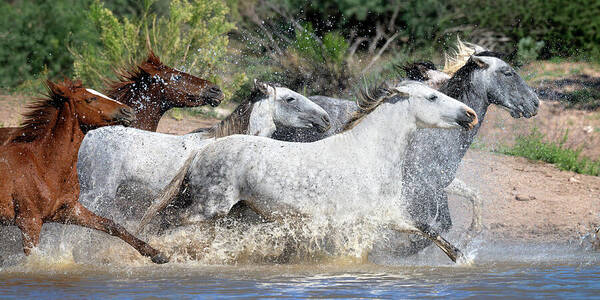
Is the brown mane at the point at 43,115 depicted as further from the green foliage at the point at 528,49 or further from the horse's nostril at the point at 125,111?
the green foliage at the point at 528,49

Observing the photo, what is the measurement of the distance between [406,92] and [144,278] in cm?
228

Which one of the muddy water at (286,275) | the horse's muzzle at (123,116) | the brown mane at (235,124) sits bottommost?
the muddy water at (286,275)

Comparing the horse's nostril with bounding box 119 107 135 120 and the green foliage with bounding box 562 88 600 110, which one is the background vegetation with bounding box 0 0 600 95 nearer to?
the green foliage with bounding box 562 88 600 110

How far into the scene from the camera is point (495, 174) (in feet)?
35.2

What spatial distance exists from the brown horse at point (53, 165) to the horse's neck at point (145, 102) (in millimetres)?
1533

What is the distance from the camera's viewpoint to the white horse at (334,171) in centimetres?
665

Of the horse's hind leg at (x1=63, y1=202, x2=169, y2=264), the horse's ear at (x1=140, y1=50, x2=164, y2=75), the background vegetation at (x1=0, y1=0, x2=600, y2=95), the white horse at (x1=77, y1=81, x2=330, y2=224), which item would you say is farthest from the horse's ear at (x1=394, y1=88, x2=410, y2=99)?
the background vegetation at (x1=0, y1=0, x2=600, y2=95)

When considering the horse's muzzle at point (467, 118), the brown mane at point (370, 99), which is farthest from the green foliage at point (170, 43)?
the horse's muzzle at point (467, 118)

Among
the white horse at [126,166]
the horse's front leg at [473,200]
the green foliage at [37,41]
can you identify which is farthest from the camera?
the green foliage at [37,41]

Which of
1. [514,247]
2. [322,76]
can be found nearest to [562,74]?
[322,76]

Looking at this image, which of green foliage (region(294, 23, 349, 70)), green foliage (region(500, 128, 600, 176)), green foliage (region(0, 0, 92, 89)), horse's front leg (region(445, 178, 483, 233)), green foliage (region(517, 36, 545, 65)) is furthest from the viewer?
green foliage (region(517, 36, 545, 65))

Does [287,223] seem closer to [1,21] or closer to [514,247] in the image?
[514,247]

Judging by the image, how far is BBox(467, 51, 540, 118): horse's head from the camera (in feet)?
25.9

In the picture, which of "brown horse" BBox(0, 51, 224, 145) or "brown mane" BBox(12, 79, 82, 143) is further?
"brown horse" BBox(0, 51, 224, 145)
